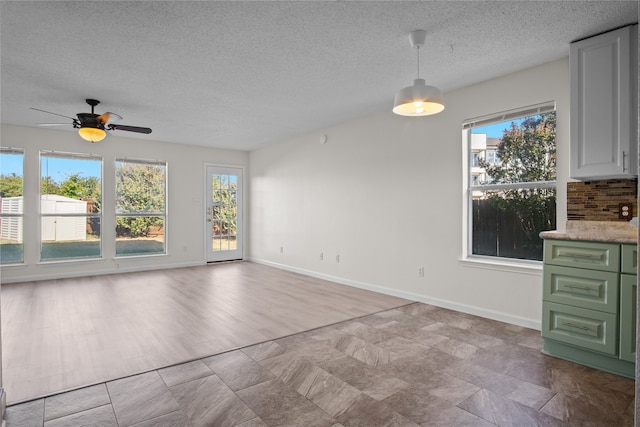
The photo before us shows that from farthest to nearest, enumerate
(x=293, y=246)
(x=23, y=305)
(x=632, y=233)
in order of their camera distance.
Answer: (x=293, y=246), (x=23, y=305), (x=632, y=233)

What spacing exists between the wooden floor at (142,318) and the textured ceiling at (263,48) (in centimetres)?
259

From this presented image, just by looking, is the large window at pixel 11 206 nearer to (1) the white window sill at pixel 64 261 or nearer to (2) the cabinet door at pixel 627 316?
(1) the white window sill at pixel 64 261

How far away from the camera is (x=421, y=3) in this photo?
2.45m

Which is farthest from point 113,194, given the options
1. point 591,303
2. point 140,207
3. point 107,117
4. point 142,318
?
point 591,303

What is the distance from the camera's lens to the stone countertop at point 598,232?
260 cm

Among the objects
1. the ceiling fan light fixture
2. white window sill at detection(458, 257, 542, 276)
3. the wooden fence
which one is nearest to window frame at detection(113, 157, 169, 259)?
the ceiling fan light fixture

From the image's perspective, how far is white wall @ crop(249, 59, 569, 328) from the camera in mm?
3645

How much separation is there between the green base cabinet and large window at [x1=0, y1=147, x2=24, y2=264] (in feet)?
24.4

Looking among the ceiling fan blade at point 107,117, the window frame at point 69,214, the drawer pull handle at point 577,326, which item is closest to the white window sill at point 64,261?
the window frame at point 69,214

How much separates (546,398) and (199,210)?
6964 mm

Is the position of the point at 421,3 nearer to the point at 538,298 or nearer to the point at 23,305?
the point at 538,298

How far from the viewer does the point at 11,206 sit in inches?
229

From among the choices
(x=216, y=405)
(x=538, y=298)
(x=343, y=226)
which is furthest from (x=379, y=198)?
(x=216, y=405)

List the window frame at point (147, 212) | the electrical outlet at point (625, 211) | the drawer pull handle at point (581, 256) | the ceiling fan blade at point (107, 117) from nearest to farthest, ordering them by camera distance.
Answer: the drawer pull handle at point (581, 256) < the electrical outlet at point (625, 211) < the ceiling fan blade at point (107, 117) < the window frame at point (147, 212)
